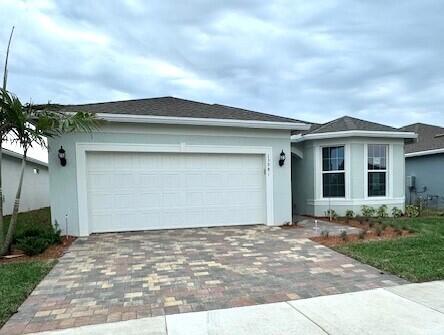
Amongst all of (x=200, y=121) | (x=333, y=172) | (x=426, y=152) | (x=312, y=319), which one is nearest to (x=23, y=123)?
(x=200, y=121)

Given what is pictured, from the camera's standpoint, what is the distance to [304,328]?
3498mm

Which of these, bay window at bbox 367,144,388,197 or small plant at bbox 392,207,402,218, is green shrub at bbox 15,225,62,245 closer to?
bay window at bbox 367,144,388,197

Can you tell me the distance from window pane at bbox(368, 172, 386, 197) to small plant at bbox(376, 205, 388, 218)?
0.49 metres

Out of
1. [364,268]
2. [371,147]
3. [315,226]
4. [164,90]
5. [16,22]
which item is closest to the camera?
[364,268]

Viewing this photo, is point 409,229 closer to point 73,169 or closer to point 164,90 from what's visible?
point 73,169

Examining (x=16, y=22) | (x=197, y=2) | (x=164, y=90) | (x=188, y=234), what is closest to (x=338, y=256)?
(x=188, y=234)

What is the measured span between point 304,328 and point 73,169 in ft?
23.9

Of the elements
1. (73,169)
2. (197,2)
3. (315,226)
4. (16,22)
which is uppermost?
(197,2)

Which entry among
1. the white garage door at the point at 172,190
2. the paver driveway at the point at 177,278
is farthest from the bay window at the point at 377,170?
the paver driveway at the point at 177,278

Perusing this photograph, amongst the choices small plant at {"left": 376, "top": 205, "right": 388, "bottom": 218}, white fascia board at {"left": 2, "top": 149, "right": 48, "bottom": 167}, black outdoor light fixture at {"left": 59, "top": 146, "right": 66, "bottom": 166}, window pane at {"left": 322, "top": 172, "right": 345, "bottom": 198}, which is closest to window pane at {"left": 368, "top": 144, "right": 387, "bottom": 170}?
window pane at {"left": 322, "top": 172, "right": 345, "bottom": 198}

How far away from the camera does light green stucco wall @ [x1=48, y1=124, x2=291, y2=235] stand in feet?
28.7

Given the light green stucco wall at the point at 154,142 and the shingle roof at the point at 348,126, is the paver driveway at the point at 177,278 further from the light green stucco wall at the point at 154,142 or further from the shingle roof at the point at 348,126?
the shingle roof at the point at 348,126

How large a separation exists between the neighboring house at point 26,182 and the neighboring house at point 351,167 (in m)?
12.0

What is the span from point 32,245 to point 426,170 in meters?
17.2
